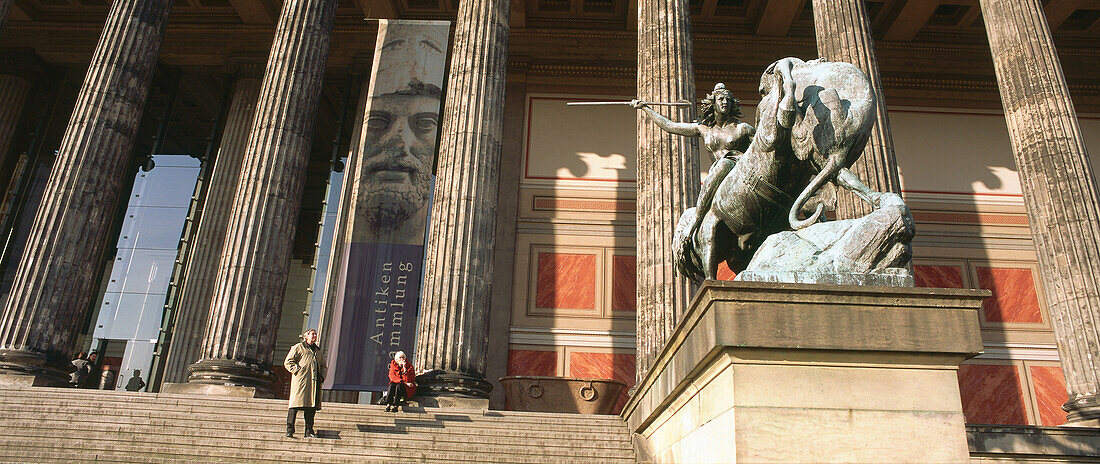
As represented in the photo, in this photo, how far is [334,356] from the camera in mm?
11773

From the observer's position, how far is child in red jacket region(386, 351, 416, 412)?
31.6 feet

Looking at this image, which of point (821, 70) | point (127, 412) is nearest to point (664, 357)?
point (821, 70)

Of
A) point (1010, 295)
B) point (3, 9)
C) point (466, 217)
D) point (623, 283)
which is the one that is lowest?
point (466, 217)

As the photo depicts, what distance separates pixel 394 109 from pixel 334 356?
4.30m

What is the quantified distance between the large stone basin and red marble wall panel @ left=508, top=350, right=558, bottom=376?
2.52 meters

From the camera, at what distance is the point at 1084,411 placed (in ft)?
34.0

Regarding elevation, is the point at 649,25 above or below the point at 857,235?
above

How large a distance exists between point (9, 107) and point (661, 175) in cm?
1625

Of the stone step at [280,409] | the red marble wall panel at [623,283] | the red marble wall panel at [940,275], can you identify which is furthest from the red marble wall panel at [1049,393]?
the stone step at [280,409]

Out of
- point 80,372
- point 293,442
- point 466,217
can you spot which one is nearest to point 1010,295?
point 466,217

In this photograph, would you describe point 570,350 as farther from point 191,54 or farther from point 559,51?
point 191,54

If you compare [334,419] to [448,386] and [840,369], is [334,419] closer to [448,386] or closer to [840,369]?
[448,386]

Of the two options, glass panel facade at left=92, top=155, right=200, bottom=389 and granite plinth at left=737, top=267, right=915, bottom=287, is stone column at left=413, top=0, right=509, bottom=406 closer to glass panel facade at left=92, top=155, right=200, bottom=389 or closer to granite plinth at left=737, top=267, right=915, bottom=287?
granite plinth at left=737, top=267, right=915, bottom=287

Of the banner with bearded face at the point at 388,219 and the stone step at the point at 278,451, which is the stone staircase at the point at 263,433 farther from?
the banner with bearded face at the point at 388,219
